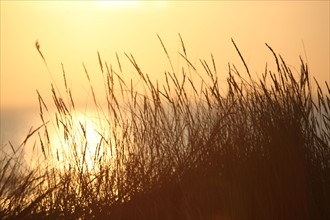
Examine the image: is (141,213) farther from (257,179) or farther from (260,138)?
(260,138)

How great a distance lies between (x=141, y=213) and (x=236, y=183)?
414 millimetres

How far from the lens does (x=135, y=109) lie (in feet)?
10.7

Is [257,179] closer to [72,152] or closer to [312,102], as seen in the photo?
[312,102]

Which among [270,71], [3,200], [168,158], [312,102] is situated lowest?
[3,200]

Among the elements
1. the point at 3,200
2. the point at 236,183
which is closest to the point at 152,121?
the point at 236,183

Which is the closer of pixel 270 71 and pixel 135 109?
pixel 270 71

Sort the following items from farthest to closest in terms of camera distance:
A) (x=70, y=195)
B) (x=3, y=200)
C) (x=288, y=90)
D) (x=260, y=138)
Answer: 1. (x=288, y=90)
2. (x=260, y=138)
3. (x=70, y=195)
4. (x=3, y=200)

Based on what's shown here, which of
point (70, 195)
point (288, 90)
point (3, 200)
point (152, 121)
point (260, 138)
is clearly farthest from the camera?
point (152, 121)

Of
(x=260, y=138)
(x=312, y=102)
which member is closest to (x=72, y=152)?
(x=260, y=138)

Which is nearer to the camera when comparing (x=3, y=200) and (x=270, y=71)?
(x=3, y=200)

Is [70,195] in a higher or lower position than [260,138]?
lower

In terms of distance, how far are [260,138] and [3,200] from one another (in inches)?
47.2

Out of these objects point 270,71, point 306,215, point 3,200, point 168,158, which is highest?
point 270,71

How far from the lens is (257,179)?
2400mm
